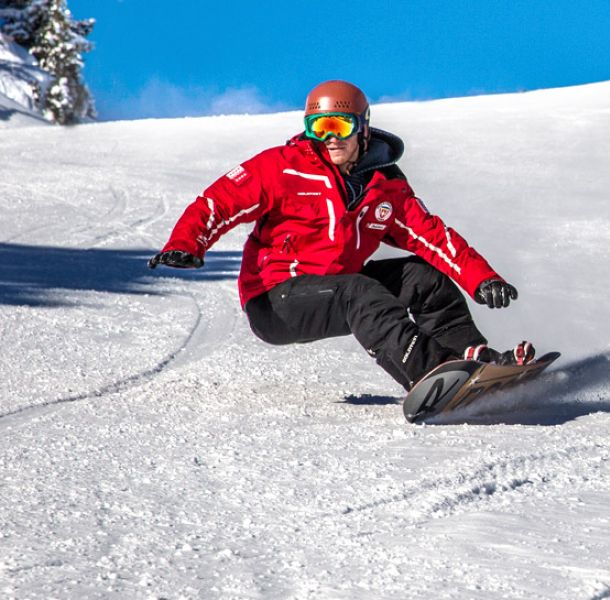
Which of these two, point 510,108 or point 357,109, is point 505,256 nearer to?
point 357,109

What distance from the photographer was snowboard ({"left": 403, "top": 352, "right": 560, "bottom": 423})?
410cm

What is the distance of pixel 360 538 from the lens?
2645 millimetres

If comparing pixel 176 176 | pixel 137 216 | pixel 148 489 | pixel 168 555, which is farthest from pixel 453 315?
pixel 176 176

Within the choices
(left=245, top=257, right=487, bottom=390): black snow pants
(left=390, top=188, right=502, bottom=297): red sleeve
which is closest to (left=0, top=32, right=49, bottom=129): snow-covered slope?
(left=390, top=188, right=502, bottom=297): red sleeve

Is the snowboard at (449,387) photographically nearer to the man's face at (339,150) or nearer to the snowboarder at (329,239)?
the snowboarder at (329,239)

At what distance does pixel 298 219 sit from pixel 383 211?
0.43 metres

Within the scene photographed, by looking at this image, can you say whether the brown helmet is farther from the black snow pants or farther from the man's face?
the black snow pants

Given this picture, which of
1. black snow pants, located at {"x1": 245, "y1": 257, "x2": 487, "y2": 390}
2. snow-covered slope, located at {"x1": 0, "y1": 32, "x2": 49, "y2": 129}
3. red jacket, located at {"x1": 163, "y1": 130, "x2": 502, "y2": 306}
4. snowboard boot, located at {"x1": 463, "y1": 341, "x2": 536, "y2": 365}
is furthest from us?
snow-covered slope, located at {"x1": 0, "y1": 32, "x2": 49, "y2": 129}

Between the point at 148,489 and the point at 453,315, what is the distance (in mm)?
2065

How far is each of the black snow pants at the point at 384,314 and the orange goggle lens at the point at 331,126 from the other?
1.98 feet

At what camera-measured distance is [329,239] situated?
4.76 m

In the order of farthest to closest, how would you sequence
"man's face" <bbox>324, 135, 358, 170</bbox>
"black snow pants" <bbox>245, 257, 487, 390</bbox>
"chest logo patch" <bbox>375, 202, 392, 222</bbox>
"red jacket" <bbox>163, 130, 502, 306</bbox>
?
1. "chest logo patch" <bbox>375, 202, 392, 222</bbox>
2. "man's face" <bbox>324, 135, 358, 170</bbox>
3. "red jacket" <bbox>163, 130, 502, 306</bbox>
4. "black snow pants" <bbox>245, 257, 487, 390</bbox>

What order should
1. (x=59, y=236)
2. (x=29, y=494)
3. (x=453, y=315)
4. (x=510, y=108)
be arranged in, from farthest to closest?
1. (x=510, y=108)
2. (x=59, y=236)
3. (x=453, y=315)
4. (x=29, y=494)

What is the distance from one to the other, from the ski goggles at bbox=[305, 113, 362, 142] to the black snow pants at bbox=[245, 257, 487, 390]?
60 cm
